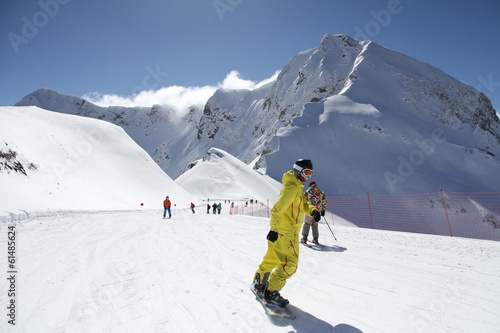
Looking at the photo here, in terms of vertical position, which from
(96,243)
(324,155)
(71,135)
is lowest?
(96,243)

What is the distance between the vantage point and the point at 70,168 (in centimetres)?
2059

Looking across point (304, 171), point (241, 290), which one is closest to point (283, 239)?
point (304, 171)

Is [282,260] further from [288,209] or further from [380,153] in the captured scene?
[380,153]

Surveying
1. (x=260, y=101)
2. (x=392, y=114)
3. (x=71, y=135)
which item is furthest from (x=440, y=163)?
(x=260, y=101)

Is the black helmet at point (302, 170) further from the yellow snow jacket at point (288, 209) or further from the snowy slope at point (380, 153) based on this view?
the snowy slope at point (380, 153)

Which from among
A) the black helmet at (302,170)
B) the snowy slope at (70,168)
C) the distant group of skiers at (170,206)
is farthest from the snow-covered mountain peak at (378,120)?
the black helmet at (302,170)

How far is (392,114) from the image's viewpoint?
48000 millimetres

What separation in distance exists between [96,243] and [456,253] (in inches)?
Result: 351

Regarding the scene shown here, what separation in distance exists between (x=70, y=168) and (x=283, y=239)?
2436cm

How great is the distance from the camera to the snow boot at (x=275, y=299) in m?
2.68

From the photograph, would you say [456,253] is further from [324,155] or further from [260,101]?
[260,101]

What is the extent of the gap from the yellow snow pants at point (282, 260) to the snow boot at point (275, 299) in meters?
0.05

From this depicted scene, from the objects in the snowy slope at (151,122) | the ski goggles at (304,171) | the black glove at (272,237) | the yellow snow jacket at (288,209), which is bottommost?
the black glove at (272,237)

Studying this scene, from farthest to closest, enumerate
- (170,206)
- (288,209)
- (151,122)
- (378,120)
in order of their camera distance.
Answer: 1. (151,122)
2. (378,120)
3. (170,206)
4. (288,209)
